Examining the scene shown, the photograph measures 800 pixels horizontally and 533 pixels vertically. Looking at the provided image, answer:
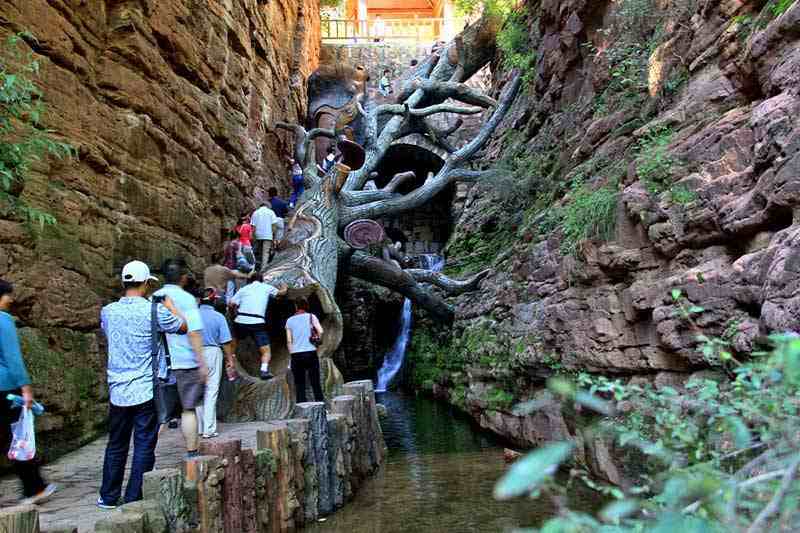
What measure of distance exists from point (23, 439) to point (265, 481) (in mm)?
1727

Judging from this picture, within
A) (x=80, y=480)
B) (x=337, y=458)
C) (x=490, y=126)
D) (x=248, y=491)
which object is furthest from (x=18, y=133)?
(x=490, y=126)

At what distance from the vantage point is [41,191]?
15.6 ft

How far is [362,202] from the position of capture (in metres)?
11.9

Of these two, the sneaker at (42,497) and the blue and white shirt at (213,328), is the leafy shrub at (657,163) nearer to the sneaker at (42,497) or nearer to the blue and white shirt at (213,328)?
the blue and white shirt at (213,328)

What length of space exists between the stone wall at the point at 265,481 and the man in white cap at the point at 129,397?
24 centimetres

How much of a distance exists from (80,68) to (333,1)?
747 inches

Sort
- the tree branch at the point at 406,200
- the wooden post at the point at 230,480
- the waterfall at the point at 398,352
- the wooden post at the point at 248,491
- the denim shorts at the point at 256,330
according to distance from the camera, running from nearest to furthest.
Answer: the wooden post at the point at 230,480 → the wooden post at the point at 248,491 → the denim shorts at the point at 256,330 → the tree branch at the point at 406,200 → the waterfall at the point at 398,352

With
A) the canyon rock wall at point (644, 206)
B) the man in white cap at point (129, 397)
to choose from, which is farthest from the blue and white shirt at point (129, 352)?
the canyon rock wall at point (644, 206)

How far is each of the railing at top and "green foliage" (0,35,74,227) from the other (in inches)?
858

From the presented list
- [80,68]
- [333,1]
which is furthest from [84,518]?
[333,1]

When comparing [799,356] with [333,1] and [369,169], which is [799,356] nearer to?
[369,169]

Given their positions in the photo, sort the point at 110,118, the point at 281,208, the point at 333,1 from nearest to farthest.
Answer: the point at 110,118 < the point at 281,208 < the point at 333,1

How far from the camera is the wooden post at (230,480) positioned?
394cm

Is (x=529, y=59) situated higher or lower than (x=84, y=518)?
higher
